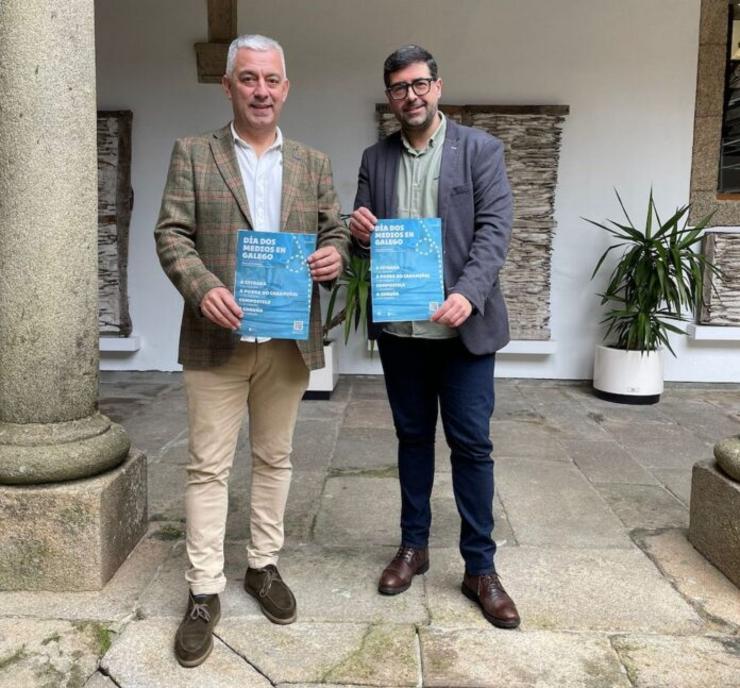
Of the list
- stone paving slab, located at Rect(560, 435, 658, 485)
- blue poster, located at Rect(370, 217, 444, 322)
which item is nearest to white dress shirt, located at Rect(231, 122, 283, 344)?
blue poster, located at Rect(370, 217, 444, 322)

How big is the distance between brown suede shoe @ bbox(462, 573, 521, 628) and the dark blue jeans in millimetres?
30

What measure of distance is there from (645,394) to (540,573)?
10.0ft

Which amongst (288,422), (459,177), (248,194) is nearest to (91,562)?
(288,422)

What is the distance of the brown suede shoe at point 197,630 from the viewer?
→ 1.89 m

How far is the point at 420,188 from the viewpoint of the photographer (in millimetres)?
2090

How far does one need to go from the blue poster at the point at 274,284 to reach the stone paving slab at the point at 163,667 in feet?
2.97

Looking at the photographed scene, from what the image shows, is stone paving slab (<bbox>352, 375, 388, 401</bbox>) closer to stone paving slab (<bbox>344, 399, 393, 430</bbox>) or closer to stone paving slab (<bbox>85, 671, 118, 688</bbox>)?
stone paving slab (<bbox>344, 399, 393, 430</bbox>)

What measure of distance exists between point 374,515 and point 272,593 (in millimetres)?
889

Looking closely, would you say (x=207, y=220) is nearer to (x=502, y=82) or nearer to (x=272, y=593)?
(x=272, y=593)

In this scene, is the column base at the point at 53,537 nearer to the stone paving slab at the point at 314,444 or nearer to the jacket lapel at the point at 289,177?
the jacket lapel at the point at 289,177

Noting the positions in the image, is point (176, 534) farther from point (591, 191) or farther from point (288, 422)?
point (591, 191)

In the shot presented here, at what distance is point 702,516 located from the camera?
260 centimetres

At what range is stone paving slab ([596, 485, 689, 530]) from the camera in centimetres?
291

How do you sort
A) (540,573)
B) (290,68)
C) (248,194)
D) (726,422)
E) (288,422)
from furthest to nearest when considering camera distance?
(290,68) → (726,422) → (540,573) → (288,422) → (248,194)
